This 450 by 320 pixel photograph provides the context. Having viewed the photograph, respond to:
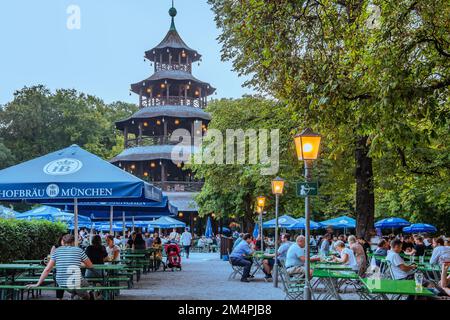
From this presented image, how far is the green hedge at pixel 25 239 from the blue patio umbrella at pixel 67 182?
16.1ft

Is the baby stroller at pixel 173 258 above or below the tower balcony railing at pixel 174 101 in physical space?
below

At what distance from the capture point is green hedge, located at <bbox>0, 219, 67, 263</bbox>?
16.5m

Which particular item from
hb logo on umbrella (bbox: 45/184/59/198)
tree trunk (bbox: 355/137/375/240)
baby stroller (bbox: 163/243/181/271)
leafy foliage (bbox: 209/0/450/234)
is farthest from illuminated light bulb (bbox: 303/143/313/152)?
baby stroller (bbox: 163/243/181/271)

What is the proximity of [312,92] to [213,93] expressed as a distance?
53.0 meters

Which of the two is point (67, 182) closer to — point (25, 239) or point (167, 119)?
point (25, 239)

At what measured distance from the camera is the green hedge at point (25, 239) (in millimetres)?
16509

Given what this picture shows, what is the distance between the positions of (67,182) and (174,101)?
51425mm

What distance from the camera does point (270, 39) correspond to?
13523 millimetres

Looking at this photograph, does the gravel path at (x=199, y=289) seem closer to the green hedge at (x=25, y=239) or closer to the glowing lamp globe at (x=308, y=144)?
the green hedge at (x=25, y=239)

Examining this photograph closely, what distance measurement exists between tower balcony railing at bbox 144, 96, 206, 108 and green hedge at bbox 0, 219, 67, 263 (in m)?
39.8

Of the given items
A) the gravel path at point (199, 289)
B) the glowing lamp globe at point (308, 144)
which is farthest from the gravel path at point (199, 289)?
the glowing lamp globe at point (308, 144)

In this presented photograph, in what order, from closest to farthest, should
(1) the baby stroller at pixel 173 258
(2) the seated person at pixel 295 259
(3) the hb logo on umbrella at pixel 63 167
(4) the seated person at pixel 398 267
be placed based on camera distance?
(4) the seated person at pixel 398 267, (3) the hb logo on umbrella at pixel 63 167, (2) the seated person at pixel 295 259, (1) the baby stroller at pixel 173 258

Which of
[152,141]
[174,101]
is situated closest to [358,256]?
[174,101]
